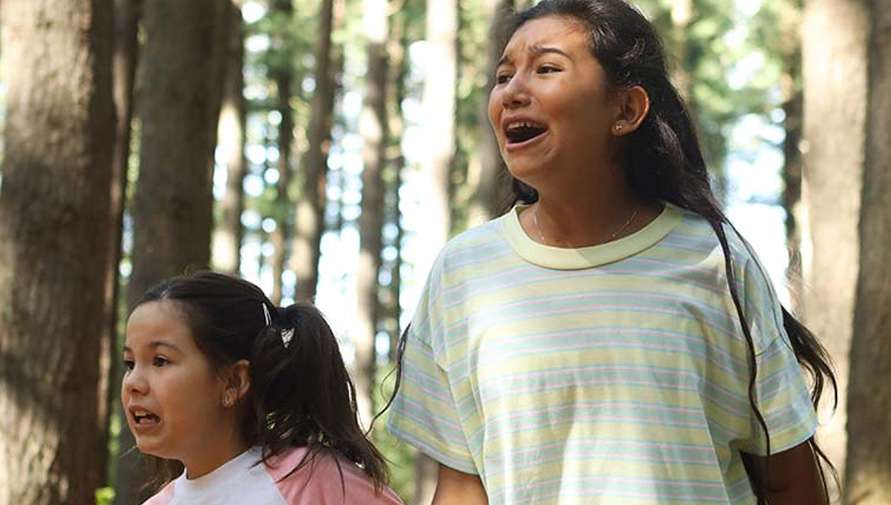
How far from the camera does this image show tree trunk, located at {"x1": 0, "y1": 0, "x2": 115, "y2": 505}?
7.68 m

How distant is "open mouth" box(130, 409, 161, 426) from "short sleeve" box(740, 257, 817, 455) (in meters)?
1.78

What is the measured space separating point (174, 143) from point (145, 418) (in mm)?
5681

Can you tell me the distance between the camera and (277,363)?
4.68 m

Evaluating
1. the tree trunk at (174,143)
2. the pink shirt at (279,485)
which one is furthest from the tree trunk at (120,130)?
the pink shirt at (279,485)

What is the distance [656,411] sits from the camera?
9.81 feet

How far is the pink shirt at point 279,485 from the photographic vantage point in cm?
433

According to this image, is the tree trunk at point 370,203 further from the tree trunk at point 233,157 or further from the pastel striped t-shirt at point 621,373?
the pastel striped t-shirt at point 621,373

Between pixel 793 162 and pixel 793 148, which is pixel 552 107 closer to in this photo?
pixel 793 148

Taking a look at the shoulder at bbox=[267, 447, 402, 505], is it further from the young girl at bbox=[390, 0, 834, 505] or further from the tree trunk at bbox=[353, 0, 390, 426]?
the tree trunk at bbox=[353, 0, 390, 426]

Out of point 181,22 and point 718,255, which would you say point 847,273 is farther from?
point 718,255

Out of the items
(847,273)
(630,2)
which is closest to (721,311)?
(630,2)

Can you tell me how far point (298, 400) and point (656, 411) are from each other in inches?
71.6

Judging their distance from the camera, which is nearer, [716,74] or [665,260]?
[665,260]

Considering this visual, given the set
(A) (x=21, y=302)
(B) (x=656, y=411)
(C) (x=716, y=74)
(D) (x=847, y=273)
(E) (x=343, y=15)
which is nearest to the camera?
(B) (x=656, y=411)
